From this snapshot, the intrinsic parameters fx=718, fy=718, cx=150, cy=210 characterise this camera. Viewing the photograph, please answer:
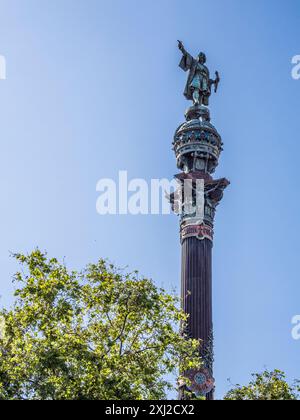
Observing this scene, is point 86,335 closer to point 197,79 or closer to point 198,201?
point 198,201

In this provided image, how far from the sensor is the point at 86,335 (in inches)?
1261

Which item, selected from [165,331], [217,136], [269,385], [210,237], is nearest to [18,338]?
[165,331]

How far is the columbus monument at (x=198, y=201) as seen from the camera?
166 feet

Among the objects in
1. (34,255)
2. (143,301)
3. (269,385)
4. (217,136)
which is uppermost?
(217,136)

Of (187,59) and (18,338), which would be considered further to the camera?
(187,59)

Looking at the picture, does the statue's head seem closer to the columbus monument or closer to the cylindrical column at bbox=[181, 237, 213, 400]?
the columbus monument

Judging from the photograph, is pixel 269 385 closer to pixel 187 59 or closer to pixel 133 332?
pixel 133 332

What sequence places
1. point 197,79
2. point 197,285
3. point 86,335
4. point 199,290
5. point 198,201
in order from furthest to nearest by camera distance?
point 197,79
point 198,201
point 197,285
point 199,290
point 86,335

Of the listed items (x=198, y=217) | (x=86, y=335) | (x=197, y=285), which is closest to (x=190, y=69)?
(x=198, y=217)

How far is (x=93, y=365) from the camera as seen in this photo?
29906 mm

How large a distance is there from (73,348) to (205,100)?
1488 inches

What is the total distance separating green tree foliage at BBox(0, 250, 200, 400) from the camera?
29953mm

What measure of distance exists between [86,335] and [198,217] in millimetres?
25246

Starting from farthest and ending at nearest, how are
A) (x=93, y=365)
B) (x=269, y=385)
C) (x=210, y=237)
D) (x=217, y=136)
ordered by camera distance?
(x=217, y=136) → (x=210, y=237) → (x=269, y=385) → (x=93, y=365)
